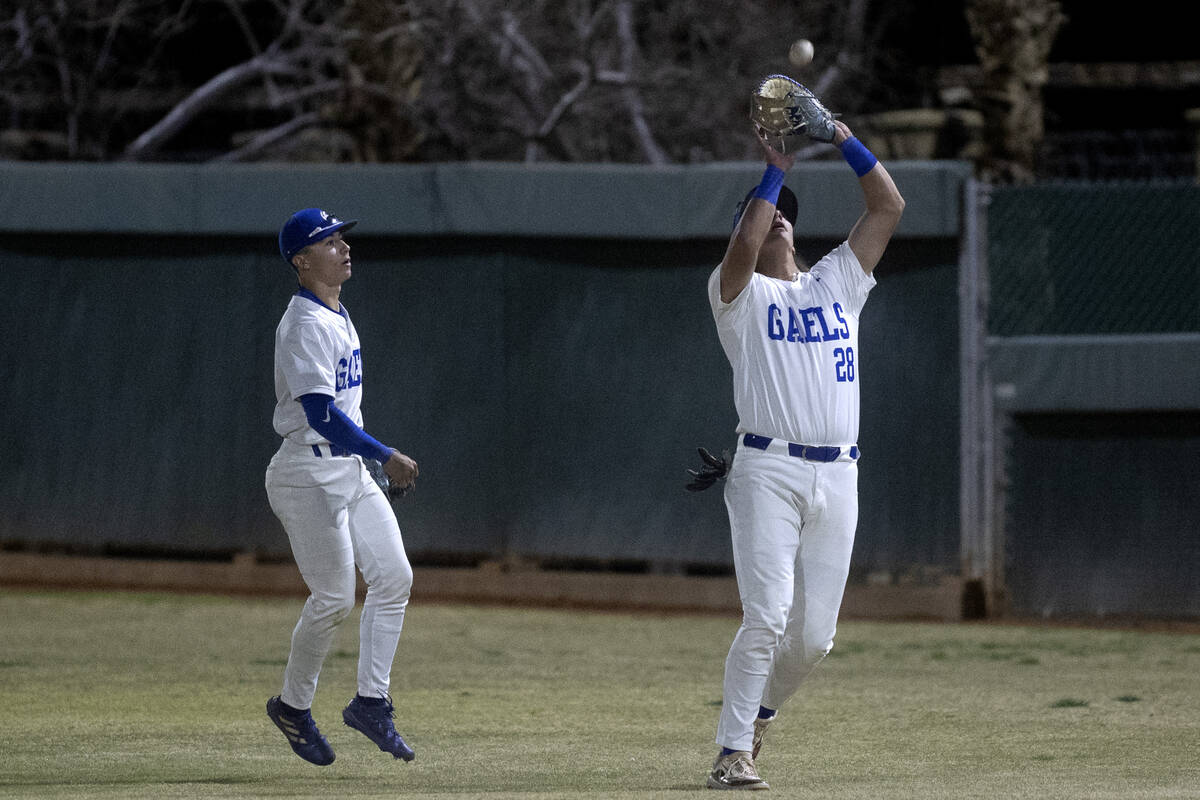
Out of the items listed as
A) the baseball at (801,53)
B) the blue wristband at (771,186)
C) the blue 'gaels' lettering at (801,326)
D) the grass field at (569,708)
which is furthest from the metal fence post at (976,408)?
the blue wristband at (771,186)

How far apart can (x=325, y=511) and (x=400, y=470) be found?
44 centimetres

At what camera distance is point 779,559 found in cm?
605

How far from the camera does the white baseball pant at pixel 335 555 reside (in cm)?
657

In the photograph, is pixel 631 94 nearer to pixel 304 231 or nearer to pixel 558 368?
pixel 558 368

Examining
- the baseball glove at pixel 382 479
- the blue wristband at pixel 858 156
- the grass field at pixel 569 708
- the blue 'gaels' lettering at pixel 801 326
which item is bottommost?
the grass field at pixel 569 708

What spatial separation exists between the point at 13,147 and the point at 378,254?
710 cm

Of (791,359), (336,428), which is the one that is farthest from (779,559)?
(336,428)

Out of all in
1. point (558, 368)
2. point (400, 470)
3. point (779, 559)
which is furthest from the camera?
point (558, 368)

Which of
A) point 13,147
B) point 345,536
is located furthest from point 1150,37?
point 345,536

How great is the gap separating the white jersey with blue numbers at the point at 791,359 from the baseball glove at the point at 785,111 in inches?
19.5

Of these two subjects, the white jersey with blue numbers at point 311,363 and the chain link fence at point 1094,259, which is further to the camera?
the chain link fence at point 1094,259

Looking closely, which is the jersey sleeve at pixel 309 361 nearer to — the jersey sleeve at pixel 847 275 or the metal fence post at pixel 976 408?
the jersey sleeve at pixel 847 275

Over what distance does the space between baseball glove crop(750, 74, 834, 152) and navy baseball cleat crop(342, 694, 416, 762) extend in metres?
2.41

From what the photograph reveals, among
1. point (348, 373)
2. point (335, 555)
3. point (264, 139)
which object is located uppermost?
point (264, 139)
